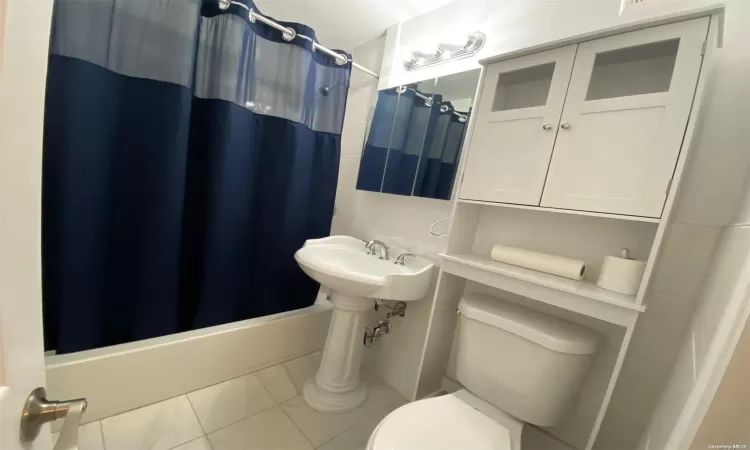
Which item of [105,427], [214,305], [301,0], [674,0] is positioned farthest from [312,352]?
[674,0]

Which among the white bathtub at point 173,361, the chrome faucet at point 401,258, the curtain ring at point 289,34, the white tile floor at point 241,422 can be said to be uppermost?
the curtain ring at point 289,34

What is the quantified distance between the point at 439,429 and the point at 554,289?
0.55 meters

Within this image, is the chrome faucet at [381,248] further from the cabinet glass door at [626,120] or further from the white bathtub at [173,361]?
the cabinet glass door at [626,120]

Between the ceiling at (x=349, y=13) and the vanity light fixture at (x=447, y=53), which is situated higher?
the ceiling at (x=349, y=13)

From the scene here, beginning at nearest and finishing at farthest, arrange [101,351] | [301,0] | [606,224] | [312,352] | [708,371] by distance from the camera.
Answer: [708,371] < [606,224] < [101,351] < [301,0] < [312,352]

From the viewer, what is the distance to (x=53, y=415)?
31 centimetres

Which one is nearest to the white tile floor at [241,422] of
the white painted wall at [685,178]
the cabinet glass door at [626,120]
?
the white painted wall at [685,178]

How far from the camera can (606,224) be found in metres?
1.01

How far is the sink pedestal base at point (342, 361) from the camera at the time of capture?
4.52 feet

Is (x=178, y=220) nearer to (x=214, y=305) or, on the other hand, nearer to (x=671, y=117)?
(x=214, y=305)

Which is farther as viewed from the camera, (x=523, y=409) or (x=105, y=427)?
(x=105, y=427)

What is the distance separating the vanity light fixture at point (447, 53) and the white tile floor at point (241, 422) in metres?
1.75

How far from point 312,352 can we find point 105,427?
3.02ft

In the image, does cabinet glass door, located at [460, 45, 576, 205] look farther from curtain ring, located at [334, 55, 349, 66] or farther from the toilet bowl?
curtain ring, located at [334, 55, 349, 66]
